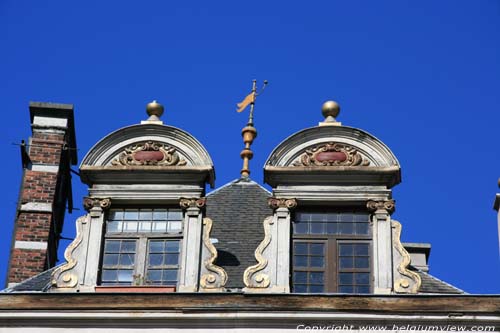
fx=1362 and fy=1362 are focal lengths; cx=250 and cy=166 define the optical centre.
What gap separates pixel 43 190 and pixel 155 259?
3326 millimetres

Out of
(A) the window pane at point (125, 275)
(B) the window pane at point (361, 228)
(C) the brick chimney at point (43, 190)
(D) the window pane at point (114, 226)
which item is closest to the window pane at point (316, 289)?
(B) the window pane at point (361, 228)

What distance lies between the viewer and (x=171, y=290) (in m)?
20.9

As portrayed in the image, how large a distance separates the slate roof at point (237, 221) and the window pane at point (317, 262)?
1140 mm

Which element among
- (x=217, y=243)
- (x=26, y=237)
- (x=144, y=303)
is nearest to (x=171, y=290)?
(x=144, y=303)

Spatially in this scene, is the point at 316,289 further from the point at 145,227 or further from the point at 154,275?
the point at 145,227

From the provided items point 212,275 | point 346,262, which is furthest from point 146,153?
point 346,262

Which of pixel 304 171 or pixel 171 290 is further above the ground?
pixel 304 171

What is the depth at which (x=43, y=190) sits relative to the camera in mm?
23922

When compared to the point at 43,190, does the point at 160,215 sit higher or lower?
lower

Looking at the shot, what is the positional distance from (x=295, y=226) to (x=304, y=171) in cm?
90

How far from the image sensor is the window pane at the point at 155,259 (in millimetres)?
21527

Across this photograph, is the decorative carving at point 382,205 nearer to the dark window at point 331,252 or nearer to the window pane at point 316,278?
the dark window at point 331,252

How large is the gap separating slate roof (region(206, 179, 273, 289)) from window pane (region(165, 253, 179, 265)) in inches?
29.3

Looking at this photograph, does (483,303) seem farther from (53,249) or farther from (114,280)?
(53,249)
